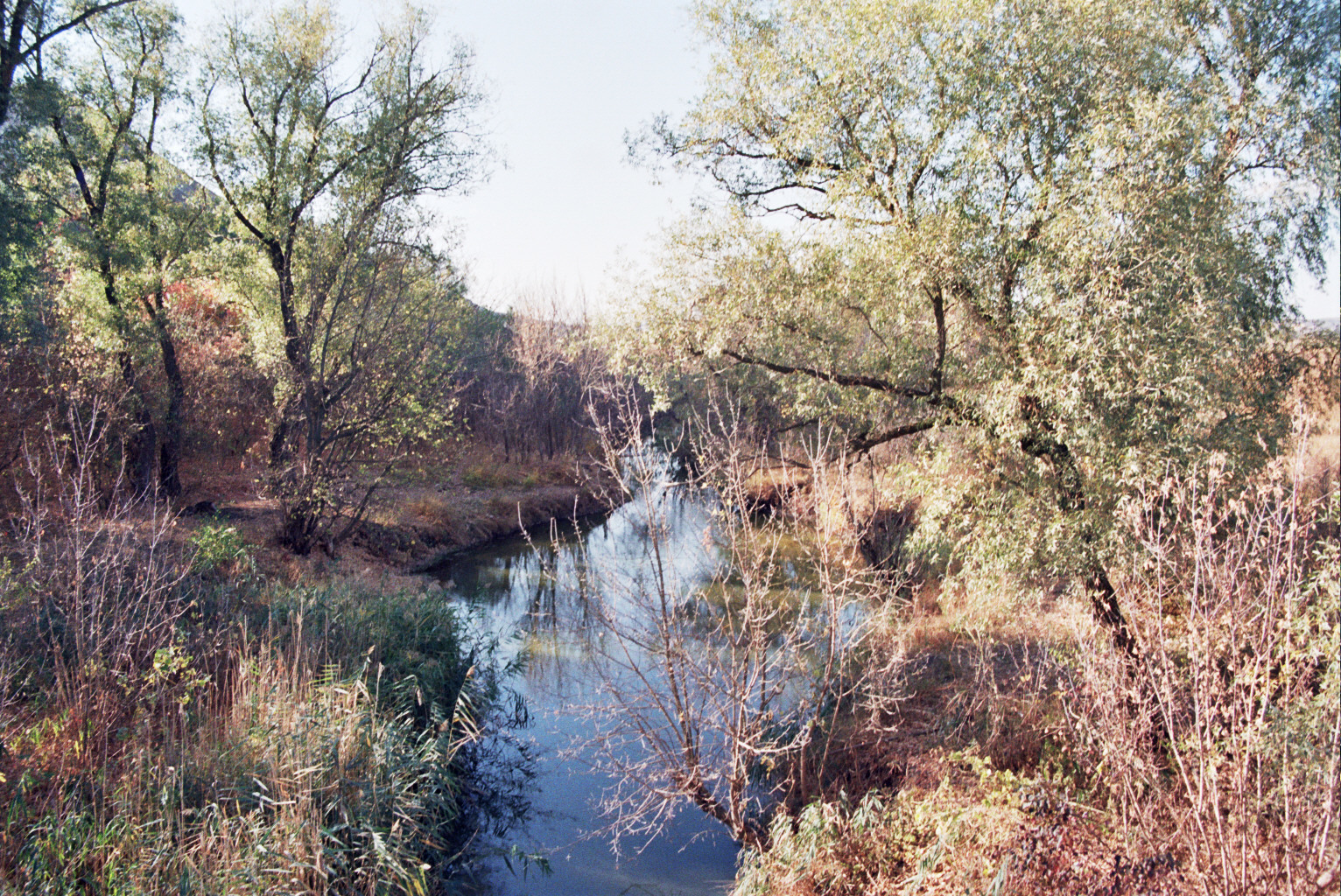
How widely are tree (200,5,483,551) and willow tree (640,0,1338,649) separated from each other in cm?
635

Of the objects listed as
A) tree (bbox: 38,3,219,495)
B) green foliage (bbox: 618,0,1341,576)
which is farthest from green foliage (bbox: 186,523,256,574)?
green foliage (bbox: 618,0,1341,576)

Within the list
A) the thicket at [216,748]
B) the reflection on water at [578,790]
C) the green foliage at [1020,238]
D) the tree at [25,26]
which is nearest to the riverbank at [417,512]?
the reflection on water at [578,790]

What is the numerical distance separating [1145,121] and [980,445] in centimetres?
325

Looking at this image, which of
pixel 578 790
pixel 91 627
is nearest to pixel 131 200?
pixel 91 627

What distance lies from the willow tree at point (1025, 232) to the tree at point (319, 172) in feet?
20.8

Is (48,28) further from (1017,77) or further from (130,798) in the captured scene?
(1017,77)

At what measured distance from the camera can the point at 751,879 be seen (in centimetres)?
581

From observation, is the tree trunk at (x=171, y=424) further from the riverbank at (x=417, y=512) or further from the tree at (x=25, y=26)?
the tree at (x=25, y=26)

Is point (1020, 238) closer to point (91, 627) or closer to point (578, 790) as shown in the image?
point (578, 790)

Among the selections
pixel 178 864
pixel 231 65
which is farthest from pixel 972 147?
pixel 231 65

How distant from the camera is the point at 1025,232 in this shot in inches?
290

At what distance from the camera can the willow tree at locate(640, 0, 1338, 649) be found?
6617mm

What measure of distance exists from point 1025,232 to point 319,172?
13307mm

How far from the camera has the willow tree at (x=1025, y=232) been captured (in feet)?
21.7
